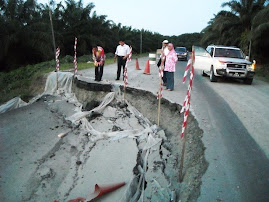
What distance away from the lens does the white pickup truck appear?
1012 centimetres

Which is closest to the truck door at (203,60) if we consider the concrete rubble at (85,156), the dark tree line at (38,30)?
the concrete rubble at (85,156)

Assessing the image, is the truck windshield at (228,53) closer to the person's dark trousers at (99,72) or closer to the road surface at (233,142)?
the road surface at (233,142)

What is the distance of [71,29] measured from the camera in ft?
91.9

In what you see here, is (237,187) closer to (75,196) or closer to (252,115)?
(75,196)

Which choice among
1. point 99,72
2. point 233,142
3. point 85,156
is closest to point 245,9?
point 99,72

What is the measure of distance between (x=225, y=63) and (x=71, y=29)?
22228mm

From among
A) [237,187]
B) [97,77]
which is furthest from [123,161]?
[97,77]

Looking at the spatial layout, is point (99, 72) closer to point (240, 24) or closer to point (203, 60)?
point (203, 60)

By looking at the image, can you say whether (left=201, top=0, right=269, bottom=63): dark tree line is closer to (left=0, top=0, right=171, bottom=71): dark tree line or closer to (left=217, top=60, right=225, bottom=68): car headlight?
(left=217, top=60, right=225, bottom=68): car headlight

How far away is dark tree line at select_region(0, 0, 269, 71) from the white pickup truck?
871 centimetres

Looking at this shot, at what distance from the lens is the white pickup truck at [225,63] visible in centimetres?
1012

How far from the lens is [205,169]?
3.82 meters

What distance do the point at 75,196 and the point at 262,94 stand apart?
24.5 ft

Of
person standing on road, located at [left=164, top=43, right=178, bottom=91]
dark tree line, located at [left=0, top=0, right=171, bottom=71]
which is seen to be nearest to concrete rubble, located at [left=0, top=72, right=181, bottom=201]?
person standing on road, located at [left=164, top=43, right=178, bottom=91]
